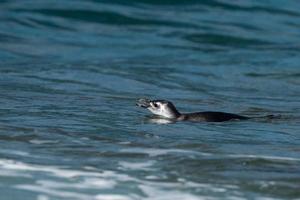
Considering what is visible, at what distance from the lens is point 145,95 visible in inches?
547

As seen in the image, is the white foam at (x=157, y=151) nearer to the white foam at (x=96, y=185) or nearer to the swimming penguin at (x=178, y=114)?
the white foam at (x=96, y=185)

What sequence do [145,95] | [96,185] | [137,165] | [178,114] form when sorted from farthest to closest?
[145,95] < [178,114] < [137,165] < [96,185]

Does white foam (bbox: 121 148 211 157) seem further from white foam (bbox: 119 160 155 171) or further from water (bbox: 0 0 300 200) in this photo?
white foam (bbox: 119 160 155 171)

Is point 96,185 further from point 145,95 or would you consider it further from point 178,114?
point 145,95

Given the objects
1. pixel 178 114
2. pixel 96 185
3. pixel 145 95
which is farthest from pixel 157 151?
pixel 145 95

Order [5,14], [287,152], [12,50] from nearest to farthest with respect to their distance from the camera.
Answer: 1. [287,152]
2. [12,50]
3. [5,14]

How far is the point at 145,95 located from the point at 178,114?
259cm

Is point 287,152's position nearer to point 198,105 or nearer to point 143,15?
point 198,105

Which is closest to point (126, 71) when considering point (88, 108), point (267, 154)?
point (88, 108)

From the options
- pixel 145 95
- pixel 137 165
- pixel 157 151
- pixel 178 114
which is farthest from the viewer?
pixel 145 95

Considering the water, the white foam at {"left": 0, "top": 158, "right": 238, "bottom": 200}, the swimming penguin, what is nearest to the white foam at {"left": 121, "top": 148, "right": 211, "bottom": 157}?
the water

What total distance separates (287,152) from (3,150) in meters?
2.31

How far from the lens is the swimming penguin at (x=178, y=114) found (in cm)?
1098

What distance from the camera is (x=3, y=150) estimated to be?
28.3 feet
